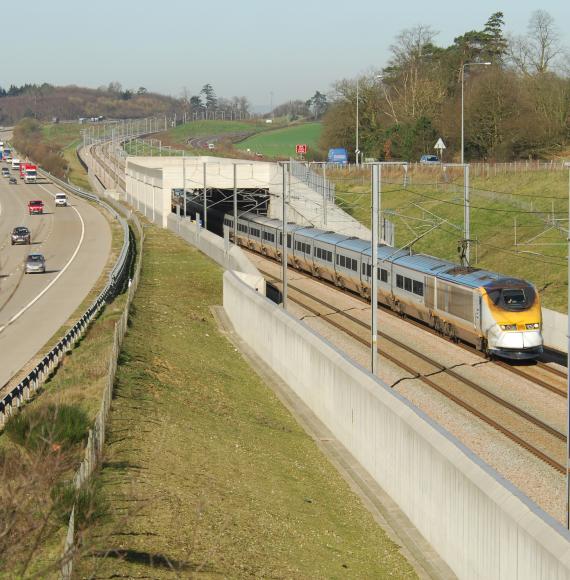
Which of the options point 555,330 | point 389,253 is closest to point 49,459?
point 555,330

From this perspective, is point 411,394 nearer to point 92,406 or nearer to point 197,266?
point 92,406

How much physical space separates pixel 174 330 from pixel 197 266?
876 inches

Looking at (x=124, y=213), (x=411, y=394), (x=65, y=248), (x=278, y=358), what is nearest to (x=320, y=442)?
(x=411, y=394)

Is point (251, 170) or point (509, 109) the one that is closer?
point (251, 170)

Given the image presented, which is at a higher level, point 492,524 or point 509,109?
point 509,109

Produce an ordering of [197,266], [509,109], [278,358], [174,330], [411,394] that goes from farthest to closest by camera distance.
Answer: [509,109]
[197,266]
[174,330]
[278,358]
[411,394]

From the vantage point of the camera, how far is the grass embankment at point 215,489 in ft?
55.4

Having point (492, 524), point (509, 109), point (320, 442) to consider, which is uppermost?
A: point (509, 109)

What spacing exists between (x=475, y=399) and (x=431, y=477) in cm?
1026

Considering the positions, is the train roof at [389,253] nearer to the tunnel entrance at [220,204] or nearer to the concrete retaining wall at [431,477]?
the concrete retaining wall at [431,477]

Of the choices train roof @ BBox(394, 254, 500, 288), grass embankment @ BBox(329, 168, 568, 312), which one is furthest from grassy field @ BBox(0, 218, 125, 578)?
grass embankment @ BBox(329, 168, 568, 312)

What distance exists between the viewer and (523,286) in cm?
3325

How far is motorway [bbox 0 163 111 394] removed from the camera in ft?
130

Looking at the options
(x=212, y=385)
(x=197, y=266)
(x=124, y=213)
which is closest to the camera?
(x=212, y=385)
